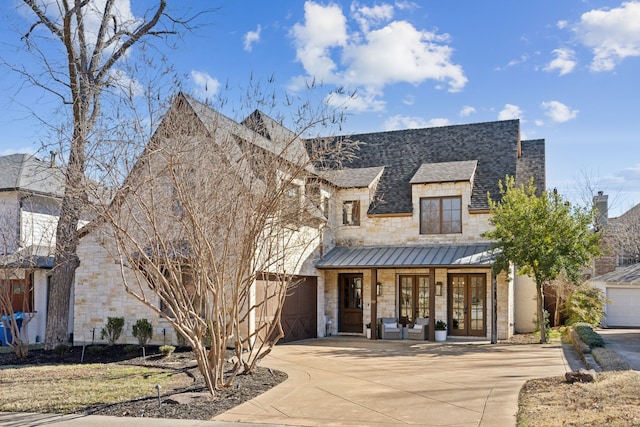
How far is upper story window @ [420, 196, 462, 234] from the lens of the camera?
71.2 feet

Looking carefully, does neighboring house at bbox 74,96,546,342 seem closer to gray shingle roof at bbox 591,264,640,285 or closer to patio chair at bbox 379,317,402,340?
patio chair at bbox 379,317,402,340

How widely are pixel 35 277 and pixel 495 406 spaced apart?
1736 cm

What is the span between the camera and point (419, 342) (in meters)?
19.5

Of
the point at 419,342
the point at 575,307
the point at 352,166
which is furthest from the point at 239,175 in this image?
the point at 575,307

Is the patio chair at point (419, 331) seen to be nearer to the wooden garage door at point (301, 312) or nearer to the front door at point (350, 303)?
the front door at point (350, 303)

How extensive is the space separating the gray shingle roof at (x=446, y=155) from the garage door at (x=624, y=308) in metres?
7.96

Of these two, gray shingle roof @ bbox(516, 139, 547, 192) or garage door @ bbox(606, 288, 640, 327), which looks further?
garage door @ bbox(606, 288, 640, 327)

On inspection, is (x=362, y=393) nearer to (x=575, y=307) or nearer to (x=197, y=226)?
(x=197, y=226)

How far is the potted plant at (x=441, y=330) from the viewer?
19953 mm

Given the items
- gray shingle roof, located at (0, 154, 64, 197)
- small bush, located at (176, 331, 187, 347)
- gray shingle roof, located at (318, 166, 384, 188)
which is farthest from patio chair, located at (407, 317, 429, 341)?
gray shingle roof, located at (0, 154, 64, 197)

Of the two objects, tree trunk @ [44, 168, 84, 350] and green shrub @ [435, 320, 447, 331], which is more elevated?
tree trunk @ [44, 168, 84, 350]

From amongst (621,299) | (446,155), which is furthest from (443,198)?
(621,299)

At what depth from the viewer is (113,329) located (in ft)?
58.1

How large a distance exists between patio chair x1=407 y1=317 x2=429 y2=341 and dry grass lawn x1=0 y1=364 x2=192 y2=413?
31.6 ft
